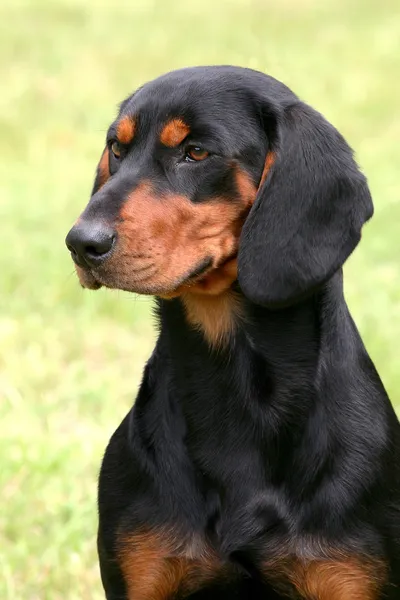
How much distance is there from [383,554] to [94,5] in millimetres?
16788

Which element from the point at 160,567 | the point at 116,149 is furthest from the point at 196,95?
the point at 160,567

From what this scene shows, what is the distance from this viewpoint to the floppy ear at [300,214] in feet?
10.5

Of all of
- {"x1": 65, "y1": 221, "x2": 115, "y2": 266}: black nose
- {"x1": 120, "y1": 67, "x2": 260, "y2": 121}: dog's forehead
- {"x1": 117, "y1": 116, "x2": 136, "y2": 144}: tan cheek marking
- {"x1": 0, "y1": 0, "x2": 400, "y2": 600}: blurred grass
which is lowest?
{"x1": 0, "y1": 0, "x2": 400, "y2": 600}: blurred grass

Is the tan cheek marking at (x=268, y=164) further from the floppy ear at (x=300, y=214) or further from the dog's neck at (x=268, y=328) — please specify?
the dog's neck at (x=268, y=328)

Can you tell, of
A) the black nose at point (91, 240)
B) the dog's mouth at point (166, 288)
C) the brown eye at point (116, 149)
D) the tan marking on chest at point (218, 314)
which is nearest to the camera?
the black nose at point (91, 240)

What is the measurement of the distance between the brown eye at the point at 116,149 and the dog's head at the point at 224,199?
0.10 metres

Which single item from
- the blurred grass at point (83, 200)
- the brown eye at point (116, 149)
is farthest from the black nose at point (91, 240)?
the blurred grass at point (83, 200)

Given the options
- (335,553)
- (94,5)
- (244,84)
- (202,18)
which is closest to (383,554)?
(335,553)

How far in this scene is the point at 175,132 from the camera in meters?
3.32

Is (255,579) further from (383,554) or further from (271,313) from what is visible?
(271,313)

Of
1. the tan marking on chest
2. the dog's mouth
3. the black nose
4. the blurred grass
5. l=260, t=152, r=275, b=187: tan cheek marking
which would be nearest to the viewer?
the black nose

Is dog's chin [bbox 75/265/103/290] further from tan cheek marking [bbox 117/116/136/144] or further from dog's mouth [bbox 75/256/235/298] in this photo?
tan cheek marking [bbox 117/116/136/144]

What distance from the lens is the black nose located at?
305 centimetres

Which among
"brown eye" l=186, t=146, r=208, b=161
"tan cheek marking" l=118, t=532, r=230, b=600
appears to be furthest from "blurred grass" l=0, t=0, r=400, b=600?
"brown eye" l=186, t=146, r=208, b=161
